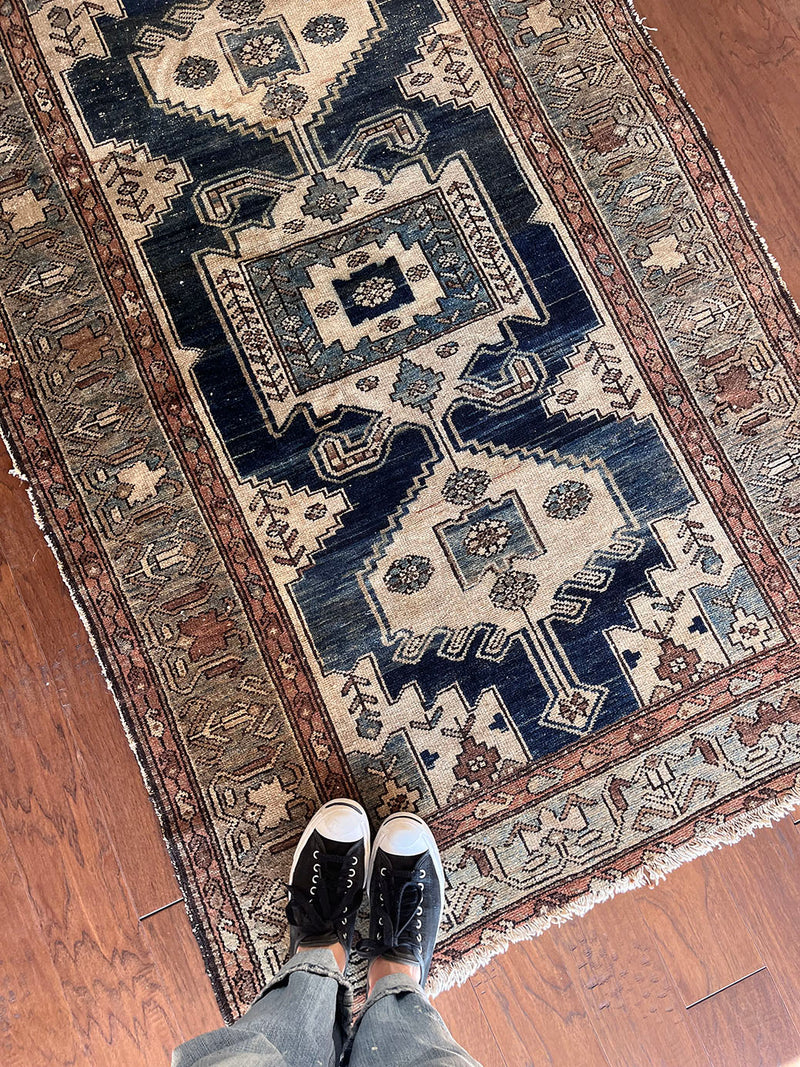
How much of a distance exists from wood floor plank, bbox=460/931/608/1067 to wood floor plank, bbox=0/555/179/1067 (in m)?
0.55

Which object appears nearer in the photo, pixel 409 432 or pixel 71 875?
pixel 71 875

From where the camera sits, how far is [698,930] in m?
1.39

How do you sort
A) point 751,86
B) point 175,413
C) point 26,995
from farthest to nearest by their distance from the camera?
point 751,86
point 175,413
point 26,995

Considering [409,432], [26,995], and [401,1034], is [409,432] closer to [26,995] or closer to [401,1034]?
[401,1034]

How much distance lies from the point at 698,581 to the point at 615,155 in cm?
85

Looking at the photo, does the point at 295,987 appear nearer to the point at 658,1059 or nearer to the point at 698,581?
the point at 658,1059

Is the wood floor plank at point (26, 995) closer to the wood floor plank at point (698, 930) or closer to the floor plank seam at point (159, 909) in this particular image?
the floor plank seam at point (159, 909)

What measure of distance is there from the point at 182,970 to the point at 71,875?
25 centimetres

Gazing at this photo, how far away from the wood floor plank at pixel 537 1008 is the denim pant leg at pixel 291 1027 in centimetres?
32

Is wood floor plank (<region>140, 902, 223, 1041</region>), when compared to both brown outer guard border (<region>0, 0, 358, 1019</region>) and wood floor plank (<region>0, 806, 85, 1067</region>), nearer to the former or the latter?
brown outer guard border (<region>0, 0, 358, 1019</region>)

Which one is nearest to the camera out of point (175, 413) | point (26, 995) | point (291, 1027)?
point (291, 1027)

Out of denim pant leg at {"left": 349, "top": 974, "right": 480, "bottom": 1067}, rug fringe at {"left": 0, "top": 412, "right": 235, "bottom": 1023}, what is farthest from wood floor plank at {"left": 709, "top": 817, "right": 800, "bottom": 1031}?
rug fringe at {"left": 0, "top": 412, "right": 235, "bottom": 1023}

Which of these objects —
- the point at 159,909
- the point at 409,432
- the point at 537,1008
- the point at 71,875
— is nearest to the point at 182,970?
the point at 159,909

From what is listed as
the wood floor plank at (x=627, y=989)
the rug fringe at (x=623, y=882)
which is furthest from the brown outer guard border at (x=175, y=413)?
the wood floor plank at (x=627, y=989)
